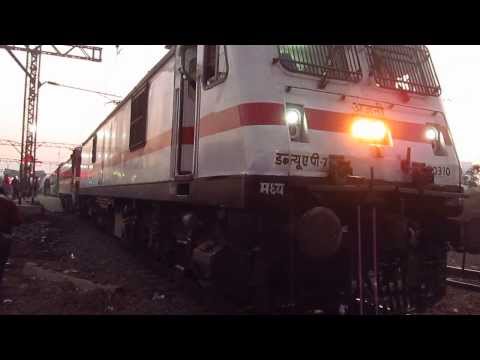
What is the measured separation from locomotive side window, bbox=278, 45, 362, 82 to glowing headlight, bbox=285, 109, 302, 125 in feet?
1.43

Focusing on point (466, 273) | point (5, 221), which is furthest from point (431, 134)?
point (5, 221)

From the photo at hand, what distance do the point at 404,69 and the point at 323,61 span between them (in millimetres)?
1216

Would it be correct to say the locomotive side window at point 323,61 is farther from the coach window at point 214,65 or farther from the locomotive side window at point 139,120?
the locomotive side window at point 139,120

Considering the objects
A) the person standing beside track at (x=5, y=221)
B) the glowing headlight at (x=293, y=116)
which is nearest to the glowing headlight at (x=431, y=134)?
the glowing headlight at (x=293, y=116)

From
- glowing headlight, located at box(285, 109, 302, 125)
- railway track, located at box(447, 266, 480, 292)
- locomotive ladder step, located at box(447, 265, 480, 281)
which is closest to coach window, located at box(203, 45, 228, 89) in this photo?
glowing headlight, located at box(285, 109, 302, 125)

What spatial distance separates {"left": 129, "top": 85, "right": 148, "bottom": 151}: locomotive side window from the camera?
7912 millimetres

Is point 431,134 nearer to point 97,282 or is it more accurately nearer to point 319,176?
point 319,176

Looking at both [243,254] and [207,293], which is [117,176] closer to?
[207,293]

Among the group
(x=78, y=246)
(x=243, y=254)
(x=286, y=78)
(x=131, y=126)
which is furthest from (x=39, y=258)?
(x=286, y=78)

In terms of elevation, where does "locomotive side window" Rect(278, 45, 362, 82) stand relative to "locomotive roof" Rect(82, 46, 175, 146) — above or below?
below

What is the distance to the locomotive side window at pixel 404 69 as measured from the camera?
517 cm

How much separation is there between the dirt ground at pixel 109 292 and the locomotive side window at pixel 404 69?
269 cm

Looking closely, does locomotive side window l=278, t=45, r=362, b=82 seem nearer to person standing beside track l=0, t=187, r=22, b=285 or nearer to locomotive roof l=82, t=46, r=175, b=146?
locomotive roof l=82, t=46, r=175, b=146

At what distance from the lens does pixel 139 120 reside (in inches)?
328
